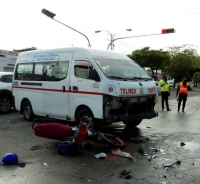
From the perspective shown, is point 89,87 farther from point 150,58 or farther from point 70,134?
point 150,58

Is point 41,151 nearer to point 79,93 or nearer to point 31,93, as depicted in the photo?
point 79,93

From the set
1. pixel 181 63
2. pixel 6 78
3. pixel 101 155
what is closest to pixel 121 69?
pixel 101 155

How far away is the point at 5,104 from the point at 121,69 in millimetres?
6187

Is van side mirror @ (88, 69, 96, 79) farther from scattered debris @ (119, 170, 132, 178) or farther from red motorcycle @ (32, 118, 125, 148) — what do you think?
scattered debris @ (119, 170, 132, 178)

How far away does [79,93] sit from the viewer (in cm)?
709

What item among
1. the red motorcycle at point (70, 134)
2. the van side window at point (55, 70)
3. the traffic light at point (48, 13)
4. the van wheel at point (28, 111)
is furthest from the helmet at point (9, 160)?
the traffic light at point (48, 13)

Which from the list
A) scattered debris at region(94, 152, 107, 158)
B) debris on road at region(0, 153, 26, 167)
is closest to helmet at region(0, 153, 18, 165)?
debris on road at region(0, 153, 26, 167)

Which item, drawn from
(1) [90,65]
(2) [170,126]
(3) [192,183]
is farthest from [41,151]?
(2) [170,126]

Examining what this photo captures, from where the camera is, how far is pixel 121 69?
7.22 m

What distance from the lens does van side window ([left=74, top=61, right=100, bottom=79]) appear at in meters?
7.00

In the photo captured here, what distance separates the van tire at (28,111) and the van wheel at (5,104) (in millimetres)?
2145

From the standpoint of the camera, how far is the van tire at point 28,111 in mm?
9103

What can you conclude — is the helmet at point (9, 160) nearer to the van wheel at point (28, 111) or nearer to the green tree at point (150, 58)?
the van wheel at point (28, 111)

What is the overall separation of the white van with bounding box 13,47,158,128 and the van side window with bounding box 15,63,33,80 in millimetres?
35
